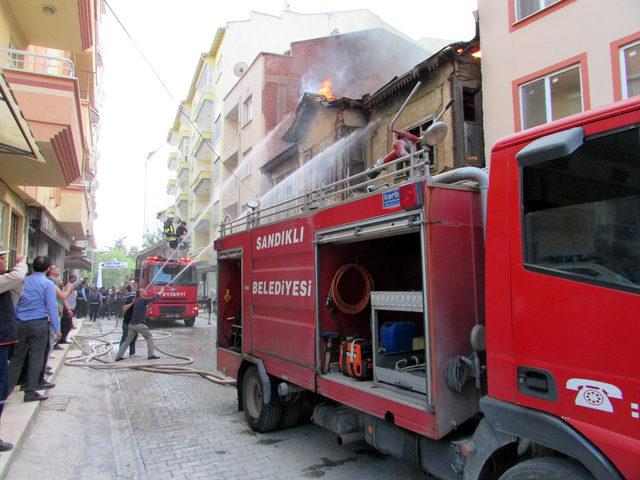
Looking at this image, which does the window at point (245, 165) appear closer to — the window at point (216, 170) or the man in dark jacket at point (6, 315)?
the window at point (216, 170)

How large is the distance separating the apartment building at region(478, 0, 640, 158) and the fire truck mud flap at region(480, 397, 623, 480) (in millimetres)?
7093

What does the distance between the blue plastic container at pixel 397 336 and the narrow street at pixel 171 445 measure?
137cm

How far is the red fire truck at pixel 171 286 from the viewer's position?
62.2 ft

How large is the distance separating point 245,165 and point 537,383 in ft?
73.6

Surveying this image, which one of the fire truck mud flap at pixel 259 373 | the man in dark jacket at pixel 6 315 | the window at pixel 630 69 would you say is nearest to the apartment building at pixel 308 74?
the window at pixel 630 69

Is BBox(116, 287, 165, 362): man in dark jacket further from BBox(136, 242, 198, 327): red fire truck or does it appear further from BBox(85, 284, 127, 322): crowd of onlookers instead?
BBox(85, 284, 127, 322): crowd of onlookers

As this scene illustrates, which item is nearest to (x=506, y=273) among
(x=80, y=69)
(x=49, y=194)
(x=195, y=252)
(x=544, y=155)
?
(x=544, y=155)

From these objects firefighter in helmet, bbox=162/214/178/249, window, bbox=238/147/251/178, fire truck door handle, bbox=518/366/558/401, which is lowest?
fire truck door handle, bbox=518/366/558/401

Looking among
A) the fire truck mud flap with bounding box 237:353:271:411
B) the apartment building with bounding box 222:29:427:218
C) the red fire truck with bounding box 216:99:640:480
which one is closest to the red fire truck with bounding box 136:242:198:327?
the apartment building with bounding box 222:29:427:218

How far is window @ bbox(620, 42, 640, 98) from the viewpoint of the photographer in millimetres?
7512

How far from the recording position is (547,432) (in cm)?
229

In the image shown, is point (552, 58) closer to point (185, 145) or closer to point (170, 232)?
point (170, 232)

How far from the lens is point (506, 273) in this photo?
254 cm

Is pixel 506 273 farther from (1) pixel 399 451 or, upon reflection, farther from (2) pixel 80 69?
(2) pixel 80 69
